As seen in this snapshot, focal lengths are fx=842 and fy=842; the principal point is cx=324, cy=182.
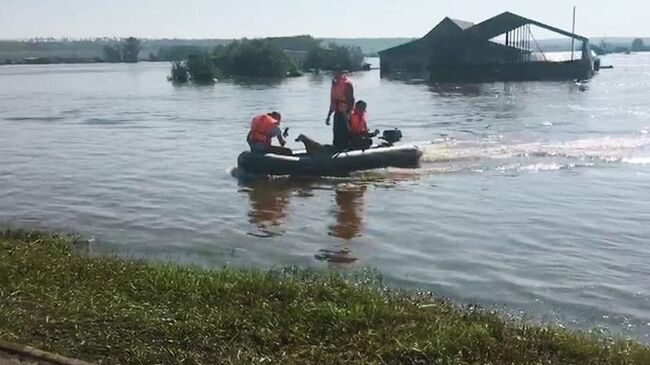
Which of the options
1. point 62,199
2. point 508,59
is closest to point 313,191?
point 62,199

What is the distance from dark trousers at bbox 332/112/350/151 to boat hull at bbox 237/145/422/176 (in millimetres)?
352

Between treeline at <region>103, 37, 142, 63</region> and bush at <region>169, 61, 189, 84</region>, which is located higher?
treeline at <region>103, 37, 142, 63</region>

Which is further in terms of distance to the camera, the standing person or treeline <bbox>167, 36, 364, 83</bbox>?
treeline <bbox>167, 36, 364, 83</bbox>

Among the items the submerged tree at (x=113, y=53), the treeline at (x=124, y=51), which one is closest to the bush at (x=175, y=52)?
the treeline at (x=124, y=51)

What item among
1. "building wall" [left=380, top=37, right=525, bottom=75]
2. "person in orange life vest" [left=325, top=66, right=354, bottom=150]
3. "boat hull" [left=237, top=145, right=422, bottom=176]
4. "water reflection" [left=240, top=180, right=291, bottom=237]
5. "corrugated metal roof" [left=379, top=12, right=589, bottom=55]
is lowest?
"water reflection" [left=240, top=180, right=291, bottom=237]

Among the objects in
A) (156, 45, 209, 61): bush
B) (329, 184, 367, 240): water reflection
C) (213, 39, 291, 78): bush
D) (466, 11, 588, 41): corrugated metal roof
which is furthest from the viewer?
(156, 45, 209, 61): bush

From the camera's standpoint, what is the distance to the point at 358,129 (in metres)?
18.7

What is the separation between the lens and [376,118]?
35.9 metres

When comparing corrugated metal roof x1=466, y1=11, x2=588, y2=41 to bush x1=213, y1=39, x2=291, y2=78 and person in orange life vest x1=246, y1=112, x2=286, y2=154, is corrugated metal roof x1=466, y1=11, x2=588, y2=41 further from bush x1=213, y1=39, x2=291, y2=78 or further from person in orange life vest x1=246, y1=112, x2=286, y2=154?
person in orange life vest x1=246, y1=112, x2=286, y2=154

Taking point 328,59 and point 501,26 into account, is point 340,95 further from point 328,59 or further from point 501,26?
point 328,59

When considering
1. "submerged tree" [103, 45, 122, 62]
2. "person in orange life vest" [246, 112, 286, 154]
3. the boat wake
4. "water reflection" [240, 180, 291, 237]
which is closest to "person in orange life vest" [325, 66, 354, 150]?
"person in orange life vest" [246, 112, 286, 154]

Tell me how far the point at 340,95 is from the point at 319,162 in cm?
154

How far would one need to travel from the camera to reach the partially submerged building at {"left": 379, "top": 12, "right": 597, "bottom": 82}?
68.9 meters

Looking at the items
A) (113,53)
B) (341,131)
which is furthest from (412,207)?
(113,53)
